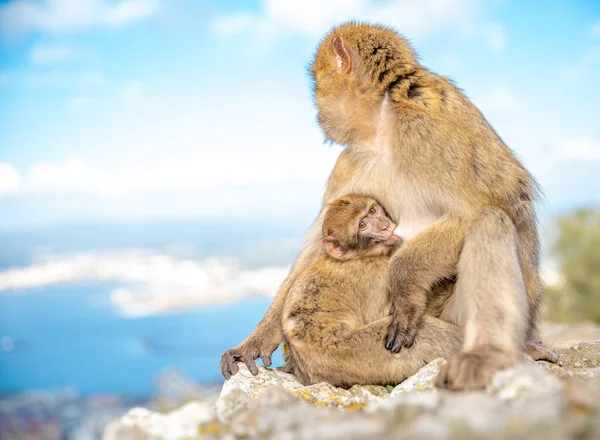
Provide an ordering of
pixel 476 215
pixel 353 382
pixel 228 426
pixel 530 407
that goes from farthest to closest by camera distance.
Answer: pixel 353 382 < pixel 476 215 < pixel 228 426 < pixel 530 407

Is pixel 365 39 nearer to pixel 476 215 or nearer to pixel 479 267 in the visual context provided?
pixel 476 215

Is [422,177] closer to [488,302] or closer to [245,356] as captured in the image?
[488,302]

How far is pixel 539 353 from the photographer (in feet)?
10.8

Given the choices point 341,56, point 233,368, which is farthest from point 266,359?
point 341,56

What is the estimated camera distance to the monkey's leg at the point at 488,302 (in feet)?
8.03

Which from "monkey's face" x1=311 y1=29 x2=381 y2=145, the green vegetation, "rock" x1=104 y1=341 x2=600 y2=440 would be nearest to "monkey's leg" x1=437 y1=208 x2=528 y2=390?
"rock" x1=104 y1=341 x2=600 y2=440

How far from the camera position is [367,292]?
11.4ft

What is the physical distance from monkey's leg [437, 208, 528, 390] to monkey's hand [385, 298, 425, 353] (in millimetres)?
197

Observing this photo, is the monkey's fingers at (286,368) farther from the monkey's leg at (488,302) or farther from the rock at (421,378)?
the monkey's leg at (488,302)

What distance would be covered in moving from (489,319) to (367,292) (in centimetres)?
88

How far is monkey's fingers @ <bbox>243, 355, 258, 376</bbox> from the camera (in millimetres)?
3525

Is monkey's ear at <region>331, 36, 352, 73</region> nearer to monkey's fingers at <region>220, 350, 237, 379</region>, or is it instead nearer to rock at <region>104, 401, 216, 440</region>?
monkey's fingers at <region>220, 350, 237, 379</region>

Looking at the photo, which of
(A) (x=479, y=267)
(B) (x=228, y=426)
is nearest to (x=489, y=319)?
(A) (x=479, y=267)

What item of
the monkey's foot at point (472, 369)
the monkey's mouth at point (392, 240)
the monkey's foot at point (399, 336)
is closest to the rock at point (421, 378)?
the monkey's foot at point (399, 336)
